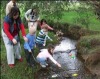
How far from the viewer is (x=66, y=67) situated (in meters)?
8.77

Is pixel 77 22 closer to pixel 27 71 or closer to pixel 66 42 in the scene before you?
pixel 66 42

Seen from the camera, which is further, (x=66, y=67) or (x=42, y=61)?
(x=66, y=67)

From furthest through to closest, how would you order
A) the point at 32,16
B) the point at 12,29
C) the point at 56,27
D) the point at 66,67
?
the point at 56,27, the point at 32,16, the point at 66,67, the point at 12,29

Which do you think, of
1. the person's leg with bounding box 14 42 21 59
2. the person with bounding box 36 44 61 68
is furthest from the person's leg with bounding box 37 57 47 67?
the person's leg with bounding box 14 42 21 59

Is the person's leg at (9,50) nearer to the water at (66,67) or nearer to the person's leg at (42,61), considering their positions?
the person's leg at (42,61)

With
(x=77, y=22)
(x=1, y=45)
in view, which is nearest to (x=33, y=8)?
(x=1, y=45)

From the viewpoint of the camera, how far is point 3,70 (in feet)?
26.3

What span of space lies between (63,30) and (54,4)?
4056 mm

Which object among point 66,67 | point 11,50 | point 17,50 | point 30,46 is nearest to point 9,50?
point 11,50

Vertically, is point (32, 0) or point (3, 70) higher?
point (32, 0)

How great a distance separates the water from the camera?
26.1ft

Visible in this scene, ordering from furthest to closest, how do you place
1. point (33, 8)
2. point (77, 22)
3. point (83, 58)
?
point (77, 22) → point (33, 8) → point (83, 58)

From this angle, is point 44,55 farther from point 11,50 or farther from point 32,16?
point 32,16

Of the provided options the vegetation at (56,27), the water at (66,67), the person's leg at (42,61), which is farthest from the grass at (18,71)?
the water at (66,67)
